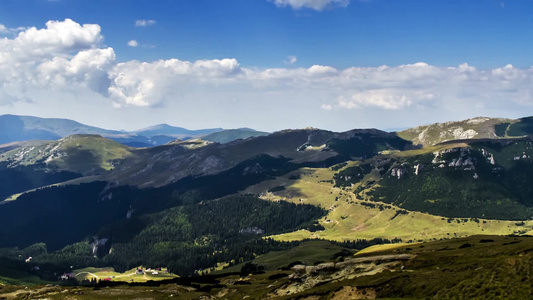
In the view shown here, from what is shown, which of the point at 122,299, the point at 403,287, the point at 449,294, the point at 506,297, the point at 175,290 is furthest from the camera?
the point at 175,290

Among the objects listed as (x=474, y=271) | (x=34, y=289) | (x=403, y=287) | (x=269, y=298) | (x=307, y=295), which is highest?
(x=474, y=271)

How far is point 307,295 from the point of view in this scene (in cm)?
9262

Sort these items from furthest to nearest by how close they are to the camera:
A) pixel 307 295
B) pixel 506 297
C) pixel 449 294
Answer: pixel 307 295, pixel 449 294, pixel 506 297

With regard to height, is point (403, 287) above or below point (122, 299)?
above

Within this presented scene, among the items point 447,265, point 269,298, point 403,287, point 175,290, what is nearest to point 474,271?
point 403,287

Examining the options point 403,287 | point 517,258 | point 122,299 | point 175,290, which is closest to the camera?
point 517,258

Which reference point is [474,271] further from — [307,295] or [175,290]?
[175,290]

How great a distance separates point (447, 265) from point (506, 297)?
3878 centimetres

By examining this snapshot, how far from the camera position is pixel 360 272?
105 metres

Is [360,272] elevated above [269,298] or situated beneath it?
elevated above

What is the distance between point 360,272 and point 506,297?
48042 millimetres

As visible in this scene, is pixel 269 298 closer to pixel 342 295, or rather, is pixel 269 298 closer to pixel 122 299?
pixel 342 295

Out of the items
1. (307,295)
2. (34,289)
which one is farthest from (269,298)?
(34,289)

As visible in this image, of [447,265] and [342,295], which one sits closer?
[342,295]
